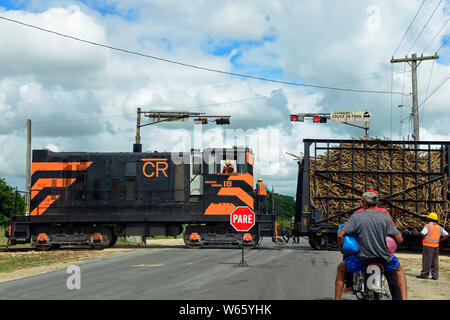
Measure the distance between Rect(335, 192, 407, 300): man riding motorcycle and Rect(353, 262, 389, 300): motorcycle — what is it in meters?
0.08

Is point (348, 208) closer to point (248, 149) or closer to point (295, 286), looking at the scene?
point (248, 149)

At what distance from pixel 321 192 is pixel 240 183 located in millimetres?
2938

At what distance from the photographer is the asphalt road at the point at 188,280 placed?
773cm

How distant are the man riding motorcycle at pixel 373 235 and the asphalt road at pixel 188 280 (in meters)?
2.11

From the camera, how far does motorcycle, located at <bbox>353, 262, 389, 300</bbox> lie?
18.2ft

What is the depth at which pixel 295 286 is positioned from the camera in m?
8.69

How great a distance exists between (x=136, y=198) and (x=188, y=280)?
8574 mm

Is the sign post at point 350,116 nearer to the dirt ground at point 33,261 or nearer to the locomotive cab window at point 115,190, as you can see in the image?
the locomotive cab window at point 115,190

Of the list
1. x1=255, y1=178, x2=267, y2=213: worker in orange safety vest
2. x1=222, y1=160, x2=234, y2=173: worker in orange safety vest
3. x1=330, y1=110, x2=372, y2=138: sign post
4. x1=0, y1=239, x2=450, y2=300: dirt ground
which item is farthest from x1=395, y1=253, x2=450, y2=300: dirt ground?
x1=330, y1=110, x2=372, y2=138: sign post

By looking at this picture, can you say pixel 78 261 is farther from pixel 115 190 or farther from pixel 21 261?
pixel 115 190

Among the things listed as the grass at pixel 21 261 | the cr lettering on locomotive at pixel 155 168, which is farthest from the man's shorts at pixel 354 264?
the cr lettering on locomotive at pixel 155 168

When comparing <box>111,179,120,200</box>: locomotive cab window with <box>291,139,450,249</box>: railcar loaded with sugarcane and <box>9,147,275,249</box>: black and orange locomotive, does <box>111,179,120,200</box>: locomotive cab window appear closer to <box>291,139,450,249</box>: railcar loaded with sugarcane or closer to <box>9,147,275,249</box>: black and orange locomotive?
<box>9,147,275,249</box>: black and orange locomotive

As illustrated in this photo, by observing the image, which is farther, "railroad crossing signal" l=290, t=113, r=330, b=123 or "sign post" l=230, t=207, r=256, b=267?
"railroad crossing signal" l=290, t=113, r=330, b=123

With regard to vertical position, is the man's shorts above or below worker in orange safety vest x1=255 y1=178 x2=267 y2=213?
below
